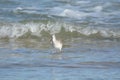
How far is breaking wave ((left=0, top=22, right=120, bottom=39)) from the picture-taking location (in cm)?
1256

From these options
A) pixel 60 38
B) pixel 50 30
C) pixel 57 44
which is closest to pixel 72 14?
pixel 50 30

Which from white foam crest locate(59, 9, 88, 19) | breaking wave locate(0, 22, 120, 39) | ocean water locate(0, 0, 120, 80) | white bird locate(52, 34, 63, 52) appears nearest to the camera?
ocean water locate(0, 0, 120, 80)

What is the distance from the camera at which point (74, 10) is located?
15.0m

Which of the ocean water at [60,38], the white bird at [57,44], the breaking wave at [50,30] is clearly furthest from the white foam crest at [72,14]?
the white bird at [57,44]

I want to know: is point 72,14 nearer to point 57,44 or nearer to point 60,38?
point 60,38

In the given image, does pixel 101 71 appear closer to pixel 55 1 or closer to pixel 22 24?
pixel 22 24

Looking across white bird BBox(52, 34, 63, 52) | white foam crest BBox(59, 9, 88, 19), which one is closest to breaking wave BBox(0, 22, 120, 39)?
white foam crest BBox(59, 9, 88, 19)

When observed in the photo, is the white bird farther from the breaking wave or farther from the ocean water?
the breaking wave

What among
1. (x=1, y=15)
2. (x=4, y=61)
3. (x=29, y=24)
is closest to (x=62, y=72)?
(x=4, y=61)

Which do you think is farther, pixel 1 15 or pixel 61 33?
pixel 1 15

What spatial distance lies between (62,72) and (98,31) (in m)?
3.89

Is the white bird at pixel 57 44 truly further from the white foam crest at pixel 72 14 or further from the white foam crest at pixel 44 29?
the white foam crest at pixel 72 14

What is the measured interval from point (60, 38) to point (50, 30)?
1.22 meters

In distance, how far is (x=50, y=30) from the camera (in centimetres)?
1317
